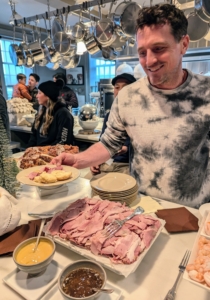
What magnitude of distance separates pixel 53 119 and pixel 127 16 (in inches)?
55.7

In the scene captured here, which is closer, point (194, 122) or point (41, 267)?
point (41, 267)

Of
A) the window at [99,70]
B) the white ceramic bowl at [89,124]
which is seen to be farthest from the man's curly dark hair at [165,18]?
the window at [99,70]

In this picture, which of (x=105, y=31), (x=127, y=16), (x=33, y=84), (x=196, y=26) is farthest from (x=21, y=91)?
(x=196, y=26)

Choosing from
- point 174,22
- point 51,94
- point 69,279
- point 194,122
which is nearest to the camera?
point 69,279

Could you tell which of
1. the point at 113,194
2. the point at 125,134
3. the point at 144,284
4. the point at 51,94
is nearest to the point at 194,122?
the point at 125,134

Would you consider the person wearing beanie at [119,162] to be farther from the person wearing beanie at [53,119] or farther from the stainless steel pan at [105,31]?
the person wearing beanie at [53,119]

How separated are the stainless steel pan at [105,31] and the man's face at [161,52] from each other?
1.52 metres

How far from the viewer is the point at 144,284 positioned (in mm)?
759

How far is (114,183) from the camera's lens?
1.26 meters

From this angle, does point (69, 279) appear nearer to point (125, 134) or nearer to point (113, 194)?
point (113, 194)

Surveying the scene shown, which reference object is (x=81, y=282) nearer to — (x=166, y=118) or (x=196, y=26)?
(x=166, y=118)

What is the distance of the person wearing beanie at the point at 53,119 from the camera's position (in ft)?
9.55

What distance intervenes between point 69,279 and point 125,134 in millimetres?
969

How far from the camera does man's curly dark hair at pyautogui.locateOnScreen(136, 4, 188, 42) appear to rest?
112 cm
